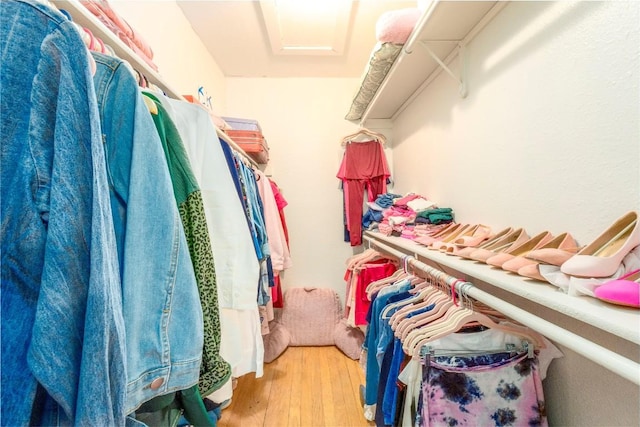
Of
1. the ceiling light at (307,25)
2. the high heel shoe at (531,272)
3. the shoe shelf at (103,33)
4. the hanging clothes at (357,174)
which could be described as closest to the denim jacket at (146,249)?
the shoe shelf at (103,33)

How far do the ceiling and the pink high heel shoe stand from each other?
1764 mm

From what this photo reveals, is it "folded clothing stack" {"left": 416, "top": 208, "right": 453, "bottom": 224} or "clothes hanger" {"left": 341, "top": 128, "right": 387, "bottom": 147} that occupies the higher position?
"clothes hanger" {"left": 341, "top": 128, "right": 387, "bottom": 147}

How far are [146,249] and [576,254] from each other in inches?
34.6

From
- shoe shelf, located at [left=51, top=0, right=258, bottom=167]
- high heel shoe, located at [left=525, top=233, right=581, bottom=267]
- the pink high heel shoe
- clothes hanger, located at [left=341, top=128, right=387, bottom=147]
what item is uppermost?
clothes hanger, located at [left=341, top=128, right=387, bottom=147]

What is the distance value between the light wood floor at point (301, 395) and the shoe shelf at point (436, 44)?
178 cm

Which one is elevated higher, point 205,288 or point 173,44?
point 173,44

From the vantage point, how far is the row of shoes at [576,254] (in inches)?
16.8

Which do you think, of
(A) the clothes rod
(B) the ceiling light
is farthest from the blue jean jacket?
(B) the ceiling light

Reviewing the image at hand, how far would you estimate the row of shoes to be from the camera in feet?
1.40

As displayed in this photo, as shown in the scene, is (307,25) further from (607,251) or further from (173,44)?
(607,251)

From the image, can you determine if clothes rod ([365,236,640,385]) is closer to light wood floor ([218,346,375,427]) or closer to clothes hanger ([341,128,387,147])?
light wood floor ([218,346,375,427])

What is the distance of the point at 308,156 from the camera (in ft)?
7.72

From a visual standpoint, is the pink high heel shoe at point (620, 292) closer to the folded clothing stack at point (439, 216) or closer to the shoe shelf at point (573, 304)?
the shoe shelf at point (573, 304)

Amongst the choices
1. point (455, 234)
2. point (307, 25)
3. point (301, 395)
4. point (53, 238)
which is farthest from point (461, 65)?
point (301, 395)
